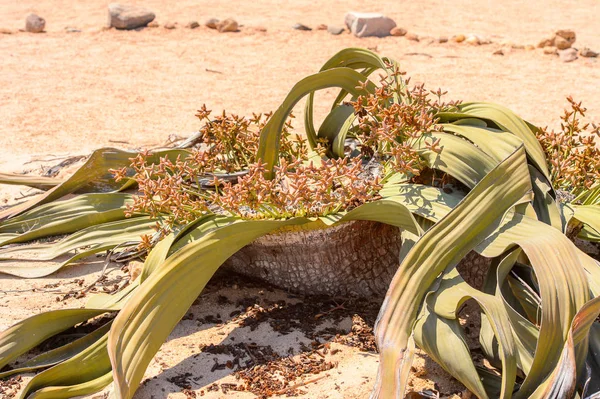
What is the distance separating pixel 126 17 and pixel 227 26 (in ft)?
3.40

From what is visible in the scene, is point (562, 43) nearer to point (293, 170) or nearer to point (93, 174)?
point (293, 170)

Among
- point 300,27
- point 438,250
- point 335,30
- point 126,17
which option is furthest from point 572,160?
point 126,17

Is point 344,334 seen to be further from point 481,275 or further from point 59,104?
point 59,104

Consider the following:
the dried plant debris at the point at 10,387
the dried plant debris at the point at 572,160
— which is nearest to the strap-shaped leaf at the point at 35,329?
the dried plant debris at the point at 10,387

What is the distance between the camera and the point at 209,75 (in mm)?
5836

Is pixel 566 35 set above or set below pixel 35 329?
above

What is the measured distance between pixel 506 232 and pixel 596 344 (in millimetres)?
345

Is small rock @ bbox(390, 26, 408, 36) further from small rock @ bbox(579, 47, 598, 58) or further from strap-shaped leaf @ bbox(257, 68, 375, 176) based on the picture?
strap-shaped leaf @ bbox(257, 68, 375, 176)

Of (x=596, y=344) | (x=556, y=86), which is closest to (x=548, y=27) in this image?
(x=556, y=86)

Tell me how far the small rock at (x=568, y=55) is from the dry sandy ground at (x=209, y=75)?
0.06 meters

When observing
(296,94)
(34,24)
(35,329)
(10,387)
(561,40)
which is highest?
(296,94)

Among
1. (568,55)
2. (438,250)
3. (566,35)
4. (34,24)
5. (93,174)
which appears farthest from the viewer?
(34,24)

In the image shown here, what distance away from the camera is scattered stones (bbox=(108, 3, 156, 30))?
7.38 metres

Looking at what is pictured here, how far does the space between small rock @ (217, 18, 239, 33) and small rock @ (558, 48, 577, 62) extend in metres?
3.12
